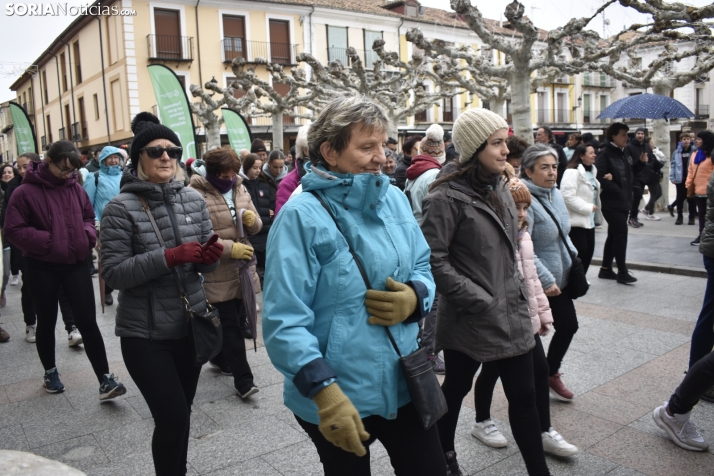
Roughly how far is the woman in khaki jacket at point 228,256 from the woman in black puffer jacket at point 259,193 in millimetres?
1979

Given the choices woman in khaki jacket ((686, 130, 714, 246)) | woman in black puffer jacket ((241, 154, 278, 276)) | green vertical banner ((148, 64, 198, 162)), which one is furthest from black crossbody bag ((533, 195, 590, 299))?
woman in khaki jacket ((686, 130, 714, 246))

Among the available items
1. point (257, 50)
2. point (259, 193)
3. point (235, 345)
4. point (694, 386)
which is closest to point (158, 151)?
point (235, 345)

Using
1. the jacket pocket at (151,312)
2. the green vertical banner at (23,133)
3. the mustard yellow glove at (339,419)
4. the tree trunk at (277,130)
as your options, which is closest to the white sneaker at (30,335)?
the jacket pocket at (151,312)

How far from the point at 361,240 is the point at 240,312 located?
2.89 meters

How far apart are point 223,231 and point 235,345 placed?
0.87 meters

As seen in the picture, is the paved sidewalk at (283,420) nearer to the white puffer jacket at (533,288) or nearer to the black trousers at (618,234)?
the white puffer jacket at (533,288)

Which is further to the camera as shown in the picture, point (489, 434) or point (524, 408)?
point (489, 434)

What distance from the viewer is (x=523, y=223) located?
11.5 ft

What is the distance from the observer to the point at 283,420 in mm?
3969

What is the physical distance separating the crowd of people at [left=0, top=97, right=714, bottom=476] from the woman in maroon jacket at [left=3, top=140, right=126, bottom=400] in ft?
0.04

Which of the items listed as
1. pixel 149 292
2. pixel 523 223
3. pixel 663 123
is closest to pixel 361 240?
pixel 149 292

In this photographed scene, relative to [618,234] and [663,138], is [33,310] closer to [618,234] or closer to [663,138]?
[618,234]

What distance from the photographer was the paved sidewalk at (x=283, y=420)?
130 inches

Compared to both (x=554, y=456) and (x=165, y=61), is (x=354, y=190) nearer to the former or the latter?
(x=554, y=456)
